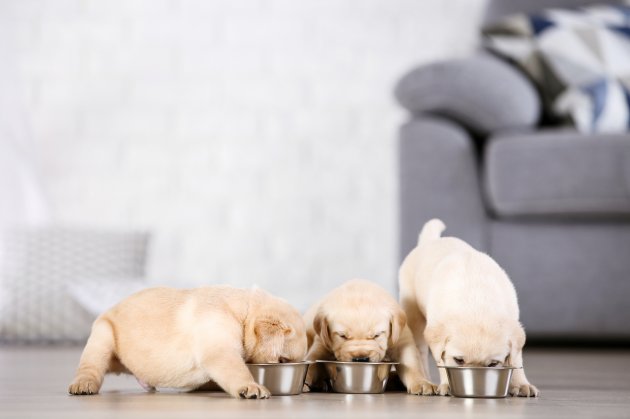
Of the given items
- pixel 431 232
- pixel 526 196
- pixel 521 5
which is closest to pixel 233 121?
pixel 521 5

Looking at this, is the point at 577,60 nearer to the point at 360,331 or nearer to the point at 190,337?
the point at 360,331

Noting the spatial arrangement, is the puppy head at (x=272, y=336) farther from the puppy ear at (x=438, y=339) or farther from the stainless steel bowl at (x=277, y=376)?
the puppy ear at (x=438, y=339)

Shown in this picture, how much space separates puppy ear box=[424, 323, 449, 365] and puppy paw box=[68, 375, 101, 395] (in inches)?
17.0

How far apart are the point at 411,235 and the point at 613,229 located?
1.64ft

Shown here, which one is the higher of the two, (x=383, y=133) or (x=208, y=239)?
(x=383, y=133)

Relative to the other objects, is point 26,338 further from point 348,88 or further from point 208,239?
point 348,88

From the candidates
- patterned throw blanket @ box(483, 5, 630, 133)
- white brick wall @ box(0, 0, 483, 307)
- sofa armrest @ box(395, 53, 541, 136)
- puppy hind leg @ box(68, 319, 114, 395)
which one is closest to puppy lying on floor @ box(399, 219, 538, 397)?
puppy hind leg @ box(68, 319, 114, 395)

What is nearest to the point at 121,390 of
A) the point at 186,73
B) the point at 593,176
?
the point at 593,176

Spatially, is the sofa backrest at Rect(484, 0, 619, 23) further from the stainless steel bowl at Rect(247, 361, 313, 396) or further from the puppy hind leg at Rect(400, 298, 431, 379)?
the stainless steel bowl at Rect(247, 361, 313, 396)

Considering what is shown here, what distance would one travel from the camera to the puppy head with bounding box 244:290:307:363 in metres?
1.05

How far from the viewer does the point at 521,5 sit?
9.68 feet

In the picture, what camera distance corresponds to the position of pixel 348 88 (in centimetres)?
315

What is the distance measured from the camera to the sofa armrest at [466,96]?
87.4 inches

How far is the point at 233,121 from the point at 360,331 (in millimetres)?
2101
